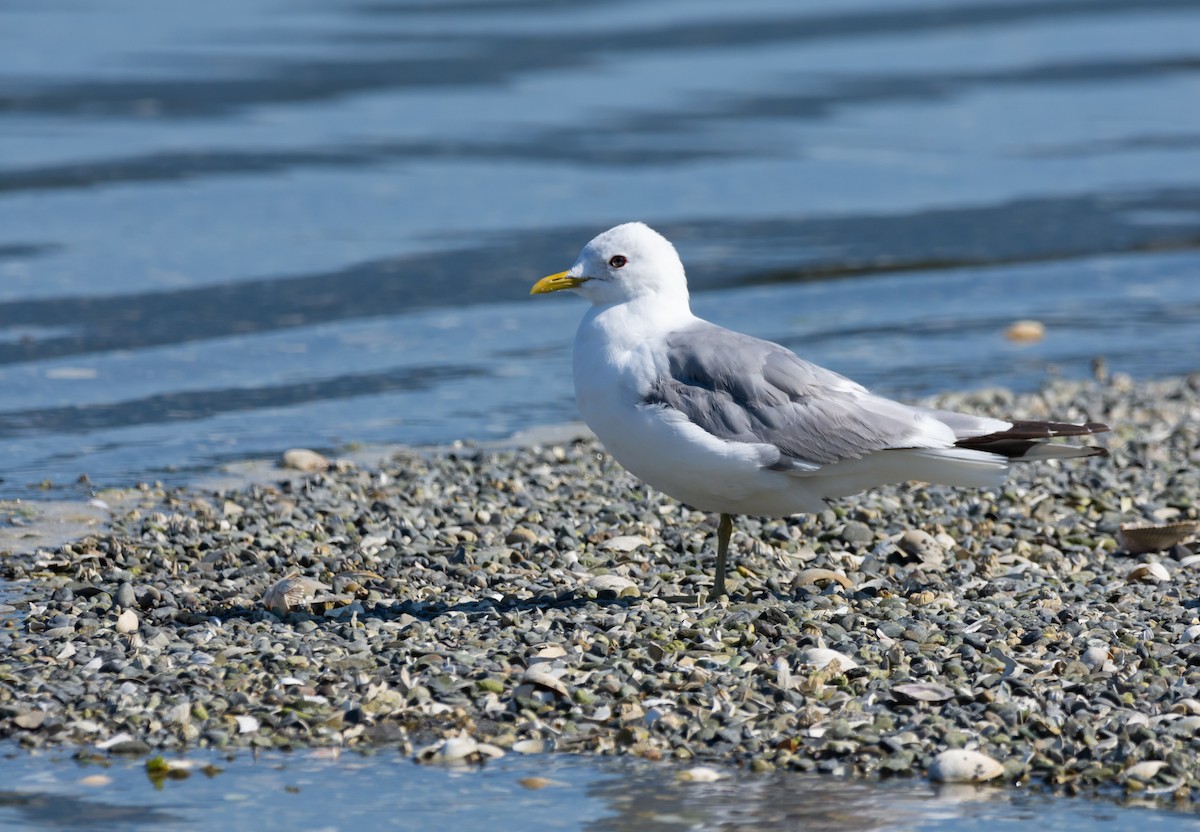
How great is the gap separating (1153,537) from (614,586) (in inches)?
86.3

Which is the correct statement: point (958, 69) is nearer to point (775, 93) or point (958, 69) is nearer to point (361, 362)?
point (775, 93)

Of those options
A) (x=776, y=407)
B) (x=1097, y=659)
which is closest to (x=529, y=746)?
(x=776, y=407)

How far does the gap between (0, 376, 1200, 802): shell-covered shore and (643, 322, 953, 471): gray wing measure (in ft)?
1.86

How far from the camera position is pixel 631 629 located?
19.1 ft

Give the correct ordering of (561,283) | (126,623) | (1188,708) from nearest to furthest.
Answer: (1188,708)
(126,623)
(561,283)

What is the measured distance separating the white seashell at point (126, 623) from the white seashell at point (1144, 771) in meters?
3.23

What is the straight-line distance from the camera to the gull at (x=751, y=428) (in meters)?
6.00

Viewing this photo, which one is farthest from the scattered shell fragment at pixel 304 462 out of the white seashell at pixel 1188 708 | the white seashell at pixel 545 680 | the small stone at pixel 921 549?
the white seashell at pixel 1188 708

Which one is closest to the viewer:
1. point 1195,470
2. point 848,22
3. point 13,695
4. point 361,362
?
point 13,695

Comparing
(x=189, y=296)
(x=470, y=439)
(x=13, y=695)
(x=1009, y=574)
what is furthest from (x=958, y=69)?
(x=13, y=695)

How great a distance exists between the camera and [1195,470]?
321 inches

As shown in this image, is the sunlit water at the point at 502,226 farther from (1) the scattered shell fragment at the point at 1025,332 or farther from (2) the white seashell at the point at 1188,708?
(2) the white seashell at the point at 1188,708

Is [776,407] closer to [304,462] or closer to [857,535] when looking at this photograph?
[857,535]

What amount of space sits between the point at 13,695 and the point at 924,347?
26.8 feet
